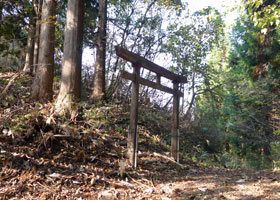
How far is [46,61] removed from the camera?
6461 mm

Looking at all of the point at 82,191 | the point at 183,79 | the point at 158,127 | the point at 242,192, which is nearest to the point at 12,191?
the point at 82,191

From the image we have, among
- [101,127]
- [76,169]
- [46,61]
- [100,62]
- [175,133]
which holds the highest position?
[100,62]

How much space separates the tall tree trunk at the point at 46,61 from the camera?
6.18 metres

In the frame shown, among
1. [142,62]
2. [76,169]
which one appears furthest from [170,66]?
[76,169]

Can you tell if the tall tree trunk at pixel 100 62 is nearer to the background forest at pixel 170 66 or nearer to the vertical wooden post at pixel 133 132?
the background forest at pixel 170 66

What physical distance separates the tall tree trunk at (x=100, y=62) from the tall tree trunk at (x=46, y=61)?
2.60m

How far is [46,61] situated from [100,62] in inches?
113

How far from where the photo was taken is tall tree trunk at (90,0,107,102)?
897 cm

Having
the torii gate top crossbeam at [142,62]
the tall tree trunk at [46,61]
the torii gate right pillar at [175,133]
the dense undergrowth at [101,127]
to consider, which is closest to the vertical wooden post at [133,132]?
the torii gate top crossbeam at [142,62]

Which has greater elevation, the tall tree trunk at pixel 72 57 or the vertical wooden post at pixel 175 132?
the tall tree trunk at pixel 72 57

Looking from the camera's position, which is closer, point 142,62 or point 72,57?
point 142,62

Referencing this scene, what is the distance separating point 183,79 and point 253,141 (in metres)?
5.55

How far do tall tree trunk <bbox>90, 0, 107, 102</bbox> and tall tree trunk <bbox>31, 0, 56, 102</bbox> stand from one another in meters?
2.60

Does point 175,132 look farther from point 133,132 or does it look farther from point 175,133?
point 133,132
